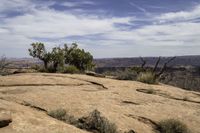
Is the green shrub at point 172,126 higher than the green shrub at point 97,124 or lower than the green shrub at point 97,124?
lower

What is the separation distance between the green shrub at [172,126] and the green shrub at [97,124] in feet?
6.51

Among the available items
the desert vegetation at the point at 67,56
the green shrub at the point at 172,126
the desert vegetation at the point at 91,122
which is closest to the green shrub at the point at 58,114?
the desert vegetation at the point at 91,122

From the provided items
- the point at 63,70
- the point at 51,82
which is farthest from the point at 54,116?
the point at 63,70

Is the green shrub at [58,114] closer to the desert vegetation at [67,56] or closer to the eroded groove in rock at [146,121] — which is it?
the eroded groove in rock at [146,121]

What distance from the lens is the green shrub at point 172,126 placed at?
1100 centimetres

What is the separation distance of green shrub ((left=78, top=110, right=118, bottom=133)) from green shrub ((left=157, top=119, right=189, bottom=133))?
1.99 meters

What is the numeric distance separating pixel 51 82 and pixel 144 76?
20.1ft

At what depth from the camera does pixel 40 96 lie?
1192 centimetres

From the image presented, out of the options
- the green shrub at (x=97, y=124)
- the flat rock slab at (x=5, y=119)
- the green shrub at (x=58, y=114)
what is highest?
the flat rock slab at (x=5, y=119)

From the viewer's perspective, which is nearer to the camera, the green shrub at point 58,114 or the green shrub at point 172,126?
the green shrub at point 58,114

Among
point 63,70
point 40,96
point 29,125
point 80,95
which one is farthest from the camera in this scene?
point 63,70

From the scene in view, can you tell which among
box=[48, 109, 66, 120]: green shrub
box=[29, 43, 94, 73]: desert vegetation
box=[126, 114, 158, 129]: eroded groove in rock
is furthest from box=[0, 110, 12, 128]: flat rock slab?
box=[29, 43, 94, 73]: desert vegetation

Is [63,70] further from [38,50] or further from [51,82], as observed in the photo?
[38,50]

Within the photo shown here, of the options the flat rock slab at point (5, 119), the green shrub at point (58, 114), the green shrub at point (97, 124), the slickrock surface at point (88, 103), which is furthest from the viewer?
the green shrub at point (58, 114)
